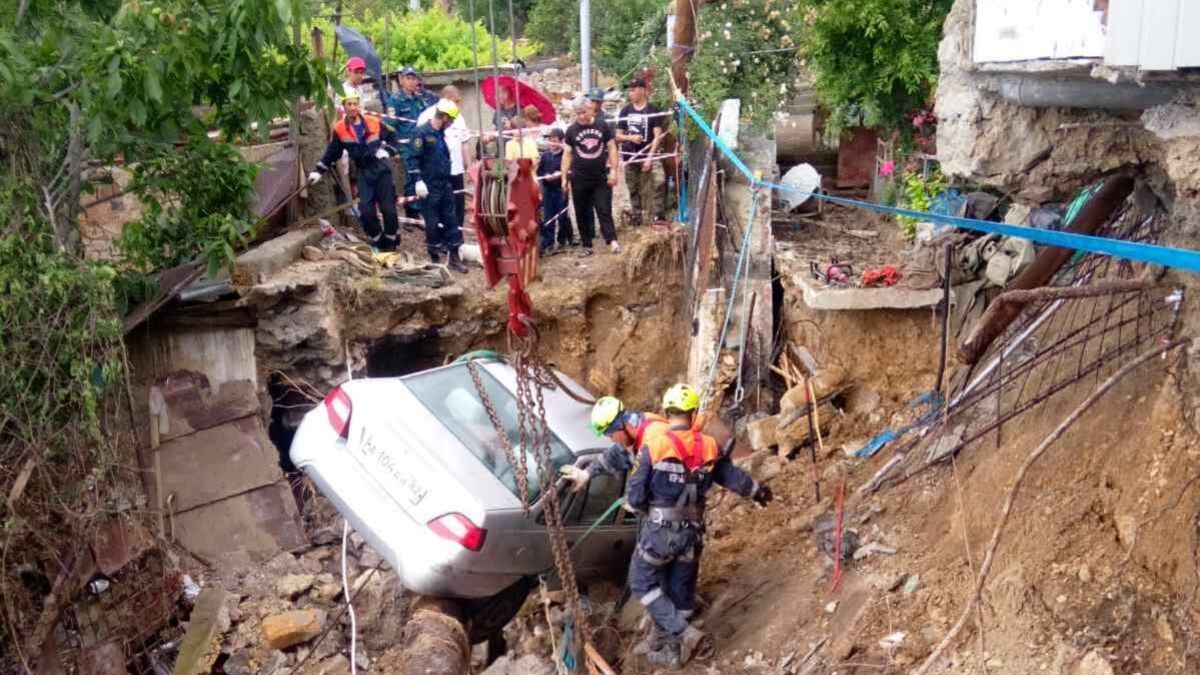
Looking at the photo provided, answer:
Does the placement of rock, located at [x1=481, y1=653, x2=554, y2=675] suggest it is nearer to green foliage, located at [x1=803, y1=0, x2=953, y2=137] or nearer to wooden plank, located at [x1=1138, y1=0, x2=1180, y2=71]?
wooden plank, located at [x1=1138, y1=0, x2=1180, y2=71]

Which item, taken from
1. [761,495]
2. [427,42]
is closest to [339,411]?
[761,495]

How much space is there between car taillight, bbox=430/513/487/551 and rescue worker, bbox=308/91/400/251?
15.8 ft

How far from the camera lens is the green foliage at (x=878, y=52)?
9.62 meters

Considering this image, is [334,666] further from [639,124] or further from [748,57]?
[748,57]

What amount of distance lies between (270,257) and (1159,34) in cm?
780

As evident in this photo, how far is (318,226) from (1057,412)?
298 inches

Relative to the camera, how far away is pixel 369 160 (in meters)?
10.3

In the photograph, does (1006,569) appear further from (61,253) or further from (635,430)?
(61,253)

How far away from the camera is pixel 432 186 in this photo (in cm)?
1070

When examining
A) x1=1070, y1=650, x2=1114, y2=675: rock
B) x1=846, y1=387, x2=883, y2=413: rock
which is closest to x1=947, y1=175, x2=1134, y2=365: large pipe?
x1=1070, y1=650, x2=1114, y2=675: rock

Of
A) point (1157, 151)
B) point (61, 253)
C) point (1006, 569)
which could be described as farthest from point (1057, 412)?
point (61, 253)

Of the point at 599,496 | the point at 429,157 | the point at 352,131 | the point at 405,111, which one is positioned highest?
the point at 405,111

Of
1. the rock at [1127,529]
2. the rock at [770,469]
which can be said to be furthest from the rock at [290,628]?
the rock at [1127,529]

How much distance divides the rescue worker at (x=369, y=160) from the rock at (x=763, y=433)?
424 centimetres
